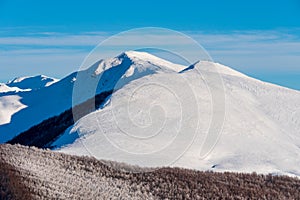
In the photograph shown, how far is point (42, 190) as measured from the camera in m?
18.9

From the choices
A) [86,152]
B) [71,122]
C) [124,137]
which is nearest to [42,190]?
[86,152]

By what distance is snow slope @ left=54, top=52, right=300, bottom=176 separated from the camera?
35625 millimetres

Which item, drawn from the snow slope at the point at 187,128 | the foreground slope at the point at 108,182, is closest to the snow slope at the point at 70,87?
the snow slope at the point at 187,128

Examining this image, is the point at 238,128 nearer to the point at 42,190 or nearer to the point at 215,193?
the point at 215,193

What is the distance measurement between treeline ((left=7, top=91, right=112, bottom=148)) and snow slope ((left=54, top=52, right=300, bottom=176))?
195 cm

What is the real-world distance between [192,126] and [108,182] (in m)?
21.1

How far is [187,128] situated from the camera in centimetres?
4259

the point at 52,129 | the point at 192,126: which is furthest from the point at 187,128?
the point at 52,129

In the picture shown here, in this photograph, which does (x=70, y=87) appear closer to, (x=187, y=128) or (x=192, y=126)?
(x=192, y=126)

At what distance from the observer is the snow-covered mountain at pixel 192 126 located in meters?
35.8

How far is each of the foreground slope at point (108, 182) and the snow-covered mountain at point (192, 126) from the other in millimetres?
6926

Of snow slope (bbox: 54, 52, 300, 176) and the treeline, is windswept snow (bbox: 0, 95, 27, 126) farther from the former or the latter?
snow slope (bbox: 54, 52, 300, 176)

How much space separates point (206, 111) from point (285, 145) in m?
7.90

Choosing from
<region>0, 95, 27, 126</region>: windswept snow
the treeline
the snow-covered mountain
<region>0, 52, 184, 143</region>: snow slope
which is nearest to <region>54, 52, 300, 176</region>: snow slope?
the snow-covered mountain
